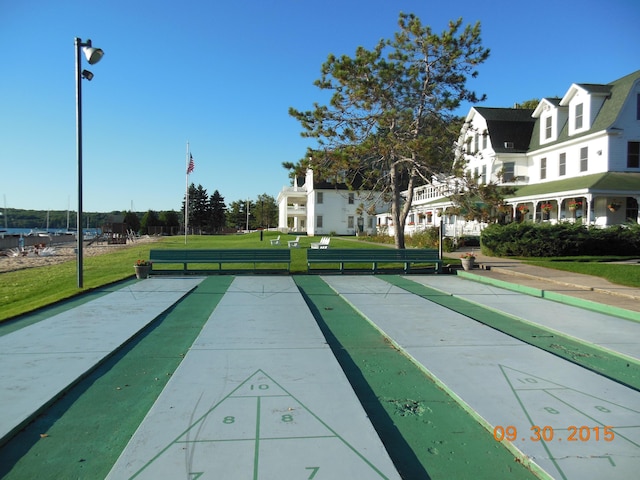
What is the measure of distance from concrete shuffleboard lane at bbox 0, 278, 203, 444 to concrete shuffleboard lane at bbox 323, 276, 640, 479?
4264 millimetres

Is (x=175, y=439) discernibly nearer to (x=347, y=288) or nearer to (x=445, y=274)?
(x=347, y=288)

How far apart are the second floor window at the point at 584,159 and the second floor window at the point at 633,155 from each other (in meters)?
1.91

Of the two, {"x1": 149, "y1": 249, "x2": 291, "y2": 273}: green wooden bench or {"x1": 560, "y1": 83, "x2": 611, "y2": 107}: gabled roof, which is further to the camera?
{"x1": 560, "y1": 83, "x2": 611, "y2": 107}: gabled roof

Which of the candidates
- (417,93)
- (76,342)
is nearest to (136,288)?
(76,342)

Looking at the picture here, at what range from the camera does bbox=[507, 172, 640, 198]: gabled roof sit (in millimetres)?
20469

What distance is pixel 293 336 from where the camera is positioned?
22.3 ft

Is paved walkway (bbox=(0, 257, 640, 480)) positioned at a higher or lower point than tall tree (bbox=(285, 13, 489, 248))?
lower

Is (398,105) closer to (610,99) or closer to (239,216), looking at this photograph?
(610,99)

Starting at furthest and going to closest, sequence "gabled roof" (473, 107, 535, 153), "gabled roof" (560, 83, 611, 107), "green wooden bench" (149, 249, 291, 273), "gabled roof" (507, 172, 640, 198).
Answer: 1. "gabled roof" (473, 107, 535, 153)
2. "gabled roof" (560, 83, 611, 107)
3. "gabled roof" (507, 172, 640, 198)
4. "green wooden bench" (149, 249, 291, 273)

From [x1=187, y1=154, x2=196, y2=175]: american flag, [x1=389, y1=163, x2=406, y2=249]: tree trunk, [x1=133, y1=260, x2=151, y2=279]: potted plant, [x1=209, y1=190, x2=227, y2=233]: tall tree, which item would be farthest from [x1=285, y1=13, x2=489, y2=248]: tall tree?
[x1=209, y1=190, x2=227, y2=233]: tall tree

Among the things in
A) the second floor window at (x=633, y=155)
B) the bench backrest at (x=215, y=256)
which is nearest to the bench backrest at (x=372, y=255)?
the bench backrest at (x=215, y=256)

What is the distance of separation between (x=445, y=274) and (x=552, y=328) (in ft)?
29.2

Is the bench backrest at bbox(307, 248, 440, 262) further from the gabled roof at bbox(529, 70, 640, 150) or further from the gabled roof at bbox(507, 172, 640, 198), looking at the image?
the gabled roof at bbox(529, 70, 640, 150)
